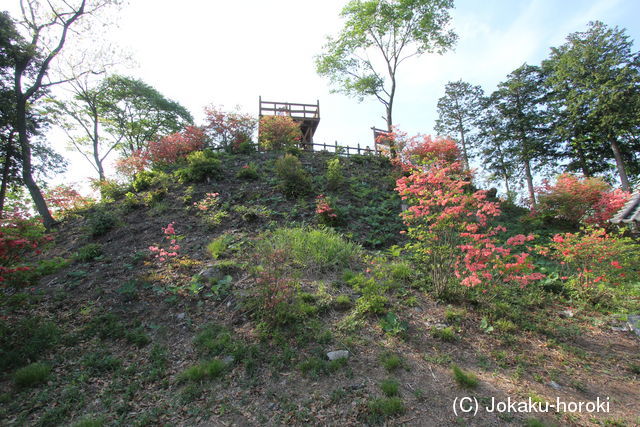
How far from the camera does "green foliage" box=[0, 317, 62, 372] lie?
3555 mm

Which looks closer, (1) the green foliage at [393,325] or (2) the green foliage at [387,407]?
(2) the green foliage at [387,407]

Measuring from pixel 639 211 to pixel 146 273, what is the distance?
31.8 ft

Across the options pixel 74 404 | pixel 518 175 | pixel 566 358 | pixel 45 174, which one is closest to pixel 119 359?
pixel 74 404

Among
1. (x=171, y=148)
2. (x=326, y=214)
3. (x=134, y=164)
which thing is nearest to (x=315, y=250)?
(x=326, y=214)

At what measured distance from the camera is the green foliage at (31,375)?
3.23 m

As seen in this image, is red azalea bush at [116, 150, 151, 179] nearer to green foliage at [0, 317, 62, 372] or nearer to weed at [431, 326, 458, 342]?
green foliage at [0, 317, 62, 372]

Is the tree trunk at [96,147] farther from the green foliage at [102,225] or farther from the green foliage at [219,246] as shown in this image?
the green foliage at [219,246]

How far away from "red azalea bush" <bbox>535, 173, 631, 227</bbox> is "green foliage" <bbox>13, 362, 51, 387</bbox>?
13.5 meters

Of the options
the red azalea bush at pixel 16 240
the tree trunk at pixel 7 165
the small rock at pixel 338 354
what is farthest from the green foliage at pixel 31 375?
the tree trunk at pixel 7 165

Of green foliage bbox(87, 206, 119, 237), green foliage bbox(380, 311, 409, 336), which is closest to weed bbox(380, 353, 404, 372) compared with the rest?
green foliage bbox(380, 311, 409, 336)

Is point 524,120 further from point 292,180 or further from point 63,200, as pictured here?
point 63,200

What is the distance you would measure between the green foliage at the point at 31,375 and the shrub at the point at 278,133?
40.5 ft

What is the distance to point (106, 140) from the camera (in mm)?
20891

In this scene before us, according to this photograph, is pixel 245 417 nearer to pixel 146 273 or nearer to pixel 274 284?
pixel 274 284
